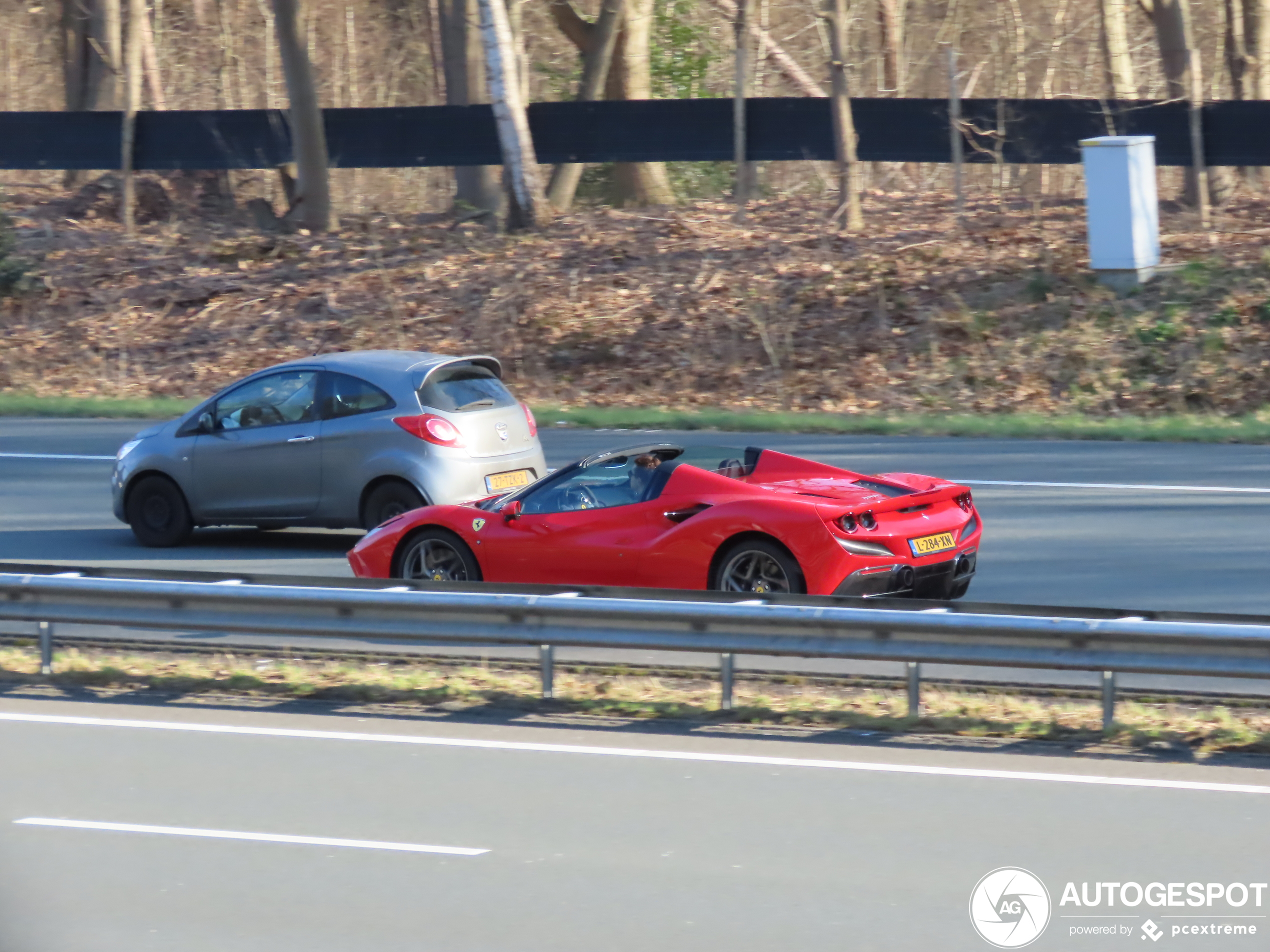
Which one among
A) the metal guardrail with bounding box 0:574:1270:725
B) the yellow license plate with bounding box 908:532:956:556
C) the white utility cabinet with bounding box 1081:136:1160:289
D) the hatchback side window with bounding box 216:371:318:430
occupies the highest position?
the white utility cabinet with bounding box 1081:136:1160:289

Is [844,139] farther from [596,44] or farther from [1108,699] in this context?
[1108,699]

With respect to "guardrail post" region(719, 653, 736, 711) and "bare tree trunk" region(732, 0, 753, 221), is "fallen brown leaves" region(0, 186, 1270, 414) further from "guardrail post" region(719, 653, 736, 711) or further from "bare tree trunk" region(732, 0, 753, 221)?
"guardrail post" region(719, 653, 736, 711)

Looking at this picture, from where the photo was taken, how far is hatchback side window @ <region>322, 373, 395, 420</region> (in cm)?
1362

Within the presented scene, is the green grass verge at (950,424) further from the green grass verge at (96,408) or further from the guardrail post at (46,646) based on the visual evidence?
the guardrail post at (46,646)

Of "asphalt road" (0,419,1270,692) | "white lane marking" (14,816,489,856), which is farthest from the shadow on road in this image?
"white lane marking" (14,816,489,856)

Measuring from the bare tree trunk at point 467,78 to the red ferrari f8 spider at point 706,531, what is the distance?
1988 centimetres

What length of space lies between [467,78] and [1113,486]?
19330mm

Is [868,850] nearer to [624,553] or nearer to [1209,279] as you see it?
[624,553]

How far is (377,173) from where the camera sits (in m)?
34.2

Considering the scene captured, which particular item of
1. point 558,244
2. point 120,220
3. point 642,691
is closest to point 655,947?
point 642,691

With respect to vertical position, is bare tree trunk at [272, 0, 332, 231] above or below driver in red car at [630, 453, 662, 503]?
above

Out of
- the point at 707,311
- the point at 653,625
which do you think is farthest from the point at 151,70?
the point at 653,625

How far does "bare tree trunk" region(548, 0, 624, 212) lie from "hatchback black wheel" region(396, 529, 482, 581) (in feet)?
65.9

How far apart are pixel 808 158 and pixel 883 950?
78.7 feet
